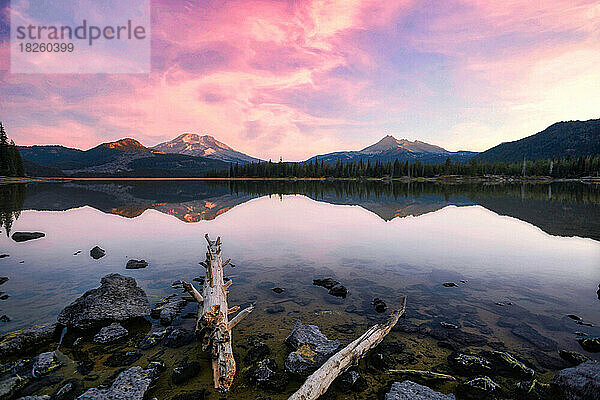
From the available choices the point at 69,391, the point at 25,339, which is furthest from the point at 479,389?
the point at 25,339

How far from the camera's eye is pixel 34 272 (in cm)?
1590

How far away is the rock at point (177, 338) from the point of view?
375 inches

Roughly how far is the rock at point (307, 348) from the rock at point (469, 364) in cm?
370

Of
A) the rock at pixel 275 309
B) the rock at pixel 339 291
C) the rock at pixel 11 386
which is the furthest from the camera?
the rock at pixel 339 291

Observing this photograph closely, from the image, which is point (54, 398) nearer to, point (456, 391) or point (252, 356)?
point (252, 356)

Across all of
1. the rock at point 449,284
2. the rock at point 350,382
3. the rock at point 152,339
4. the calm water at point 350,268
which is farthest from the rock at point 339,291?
the rock at point 152,339

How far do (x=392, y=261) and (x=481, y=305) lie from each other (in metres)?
6.77

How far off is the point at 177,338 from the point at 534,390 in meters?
11.2

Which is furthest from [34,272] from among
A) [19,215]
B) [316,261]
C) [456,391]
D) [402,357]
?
[19,215]

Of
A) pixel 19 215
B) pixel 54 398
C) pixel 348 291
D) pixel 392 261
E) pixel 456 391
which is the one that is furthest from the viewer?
pixel 19 215

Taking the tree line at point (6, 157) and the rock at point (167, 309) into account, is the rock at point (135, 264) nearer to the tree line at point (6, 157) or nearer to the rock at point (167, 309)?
the rock at point (167, 309)

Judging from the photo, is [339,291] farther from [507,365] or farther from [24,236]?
[24,236]

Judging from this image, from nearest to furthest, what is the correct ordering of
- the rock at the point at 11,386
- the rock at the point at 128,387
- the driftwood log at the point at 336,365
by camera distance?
the driftwood log at the point at 336,365 → the rock at the point at 128,387 → the rock at the point at 11,386

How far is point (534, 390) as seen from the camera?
726 cm
